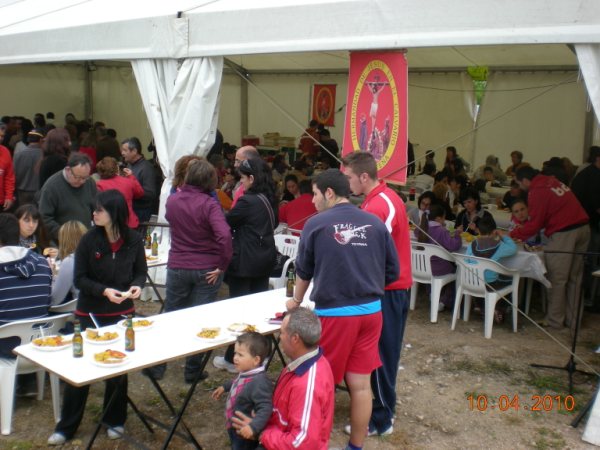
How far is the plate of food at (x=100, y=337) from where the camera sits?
3.38 meters

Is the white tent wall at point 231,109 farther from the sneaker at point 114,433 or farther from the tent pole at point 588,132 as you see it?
the sneaker at point 114,433

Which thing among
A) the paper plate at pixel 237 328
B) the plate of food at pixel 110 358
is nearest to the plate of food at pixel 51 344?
the plate of food at pixel 110 358

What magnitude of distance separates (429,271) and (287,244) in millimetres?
1276

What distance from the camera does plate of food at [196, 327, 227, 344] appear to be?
3.53 meters

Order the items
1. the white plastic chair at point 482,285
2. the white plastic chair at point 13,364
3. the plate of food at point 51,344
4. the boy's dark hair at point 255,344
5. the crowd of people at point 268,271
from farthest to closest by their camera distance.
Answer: the white plastic chair at point 482,285
the white plastic chair at point 13,364
the plate of food at point 51,344
the boy's dark hair at point 255,344
the crowd of people at point 268,271

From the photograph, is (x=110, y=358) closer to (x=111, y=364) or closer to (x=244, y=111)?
(x=111, y=364)

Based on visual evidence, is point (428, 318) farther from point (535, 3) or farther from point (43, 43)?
point (43, 43)

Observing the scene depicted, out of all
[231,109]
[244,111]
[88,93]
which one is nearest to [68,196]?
[244,111]

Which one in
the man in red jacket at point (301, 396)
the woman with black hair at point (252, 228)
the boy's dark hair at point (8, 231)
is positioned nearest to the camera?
the man in red jacket at point (301, 396)

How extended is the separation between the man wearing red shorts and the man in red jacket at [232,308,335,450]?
406 millimetres

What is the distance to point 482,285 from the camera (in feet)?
19.0

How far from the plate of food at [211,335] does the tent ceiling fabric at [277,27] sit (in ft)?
7.62

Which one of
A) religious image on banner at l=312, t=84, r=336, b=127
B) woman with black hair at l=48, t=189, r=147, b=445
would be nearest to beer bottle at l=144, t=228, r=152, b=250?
woman with black hair at l=48, t=189, r=147, b=445
